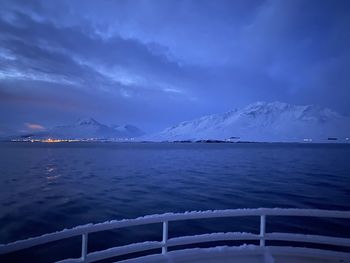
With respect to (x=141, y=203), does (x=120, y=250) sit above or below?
above

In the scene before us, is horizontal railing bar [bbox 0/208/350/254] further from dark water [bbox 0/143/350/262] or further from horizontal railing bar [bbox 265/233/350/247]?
dark water [bbox 0/143/350/262]

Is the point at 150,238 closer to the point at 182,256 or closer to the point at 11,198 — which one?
the point at 182,256

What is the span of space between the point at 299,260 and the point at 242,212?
1388mm

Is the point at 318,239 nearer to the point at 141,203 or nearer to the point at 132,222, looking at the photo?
the point at 132,222

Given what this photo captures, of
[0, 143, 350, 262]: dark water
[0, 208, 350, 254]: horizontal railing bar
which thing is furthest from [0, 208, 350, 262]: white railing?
[0, 143, 350, 262]: dark water

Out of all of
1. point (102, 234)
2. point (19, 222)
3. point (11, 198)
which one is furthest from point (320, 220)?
point (11, 198)

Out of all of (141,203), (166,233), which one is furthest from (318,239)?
(141,203)

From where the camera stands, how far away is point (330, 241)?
5.24m

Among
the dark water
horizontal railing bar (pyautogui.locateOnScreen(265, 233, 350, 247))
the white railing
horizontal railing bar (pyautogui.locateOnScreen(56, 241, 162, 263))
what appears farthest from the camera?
the dark water

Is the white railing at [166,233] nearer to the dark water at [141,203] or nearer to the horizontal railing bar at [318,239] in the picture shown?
the horizontal railing bar at [318,239]

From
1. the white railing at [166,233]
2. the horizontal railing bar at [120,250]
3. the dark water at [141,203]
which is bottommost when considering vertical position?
the dark water at [141,203]

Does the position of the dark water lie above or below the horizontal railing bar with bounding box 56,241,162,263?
below

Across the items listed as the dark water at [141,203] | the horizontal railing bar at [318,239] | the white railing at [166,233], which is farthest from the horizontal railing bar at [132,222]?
the dark water at [141,203]

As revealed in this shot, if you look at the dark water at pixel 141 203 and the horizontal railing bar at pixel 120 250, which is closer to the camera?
the horizontal railing bar at pixel 120 250
